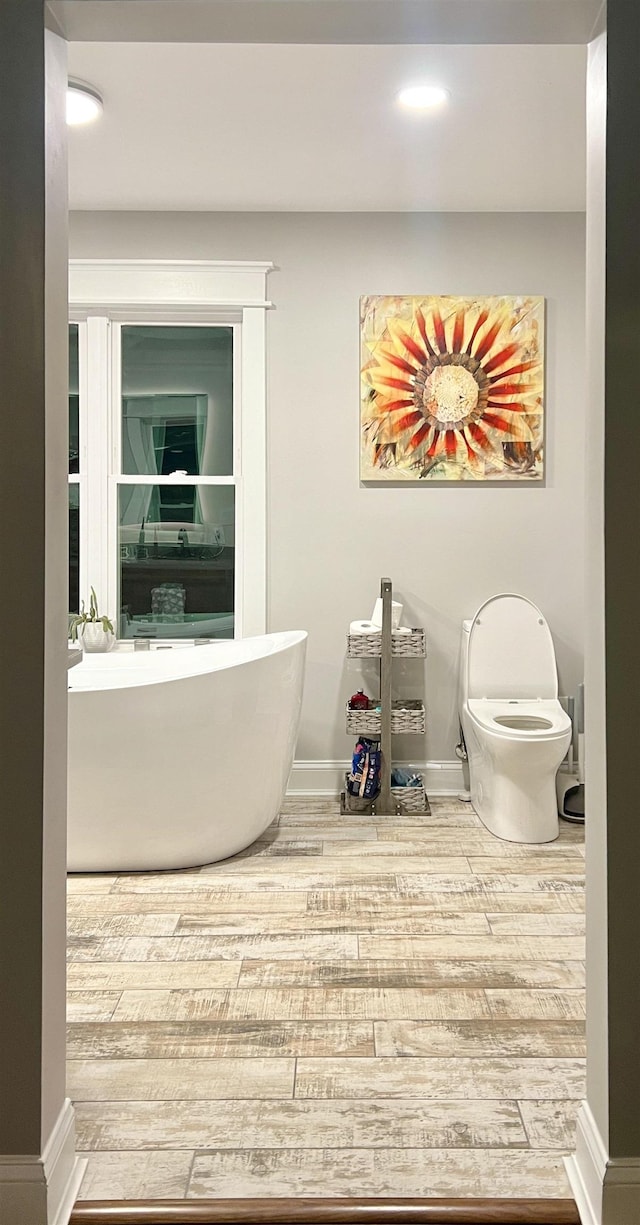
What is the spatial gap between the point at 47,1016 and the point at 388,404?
322 centimetres

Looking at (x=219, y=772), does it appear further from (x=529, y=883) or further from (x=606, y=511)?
(x=606, y=511)

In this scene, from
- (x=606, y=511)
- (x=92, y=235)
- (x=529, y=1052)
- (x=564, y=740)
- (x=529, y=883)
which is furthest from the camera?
(x=92, y=235)

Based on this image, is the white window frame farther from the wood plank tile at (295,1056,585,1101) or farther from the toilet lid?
the wood plank tile at (295,1056,585,1101)

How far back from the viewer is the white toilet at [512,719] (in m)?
3.78

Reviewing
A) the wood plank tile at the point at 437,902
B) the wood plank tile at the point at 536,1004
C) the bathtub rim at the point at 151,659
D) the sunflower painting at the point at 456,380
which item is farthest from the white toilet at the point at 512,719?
the wood plank tile at the point at 536,1004

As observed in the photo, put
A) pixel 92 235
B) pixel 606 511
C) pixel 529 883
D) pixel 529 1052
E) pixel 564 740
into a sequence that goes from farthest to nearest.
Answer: pixel 92 235
pixel 564 740
pixel 529 883
pixel 529 1052
pixel 606 511

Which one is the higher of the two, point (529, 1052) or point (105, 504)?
point (105, 504)

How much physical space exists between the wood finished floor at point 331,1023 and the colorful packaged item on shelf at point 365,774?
1.65 feet

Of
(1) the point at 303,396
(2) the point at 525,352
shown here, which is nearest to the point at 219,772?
(1) the point at 303,396

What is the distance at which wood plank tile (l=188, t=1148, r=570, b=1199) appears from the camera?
1755 mm

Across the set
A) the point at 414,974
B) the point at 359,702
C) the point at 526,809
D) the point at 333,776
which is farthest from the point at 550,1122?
the point at 333,776

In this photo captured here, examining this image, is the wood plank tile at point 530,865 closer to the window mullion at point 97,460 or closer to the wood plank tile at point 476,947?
the wood plank tile at point 476,947

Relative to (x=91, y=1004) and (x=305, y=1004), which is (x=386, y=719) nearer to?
(x=305, y=1004)

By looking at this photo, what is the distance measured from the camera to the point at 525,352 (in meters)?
4.36
